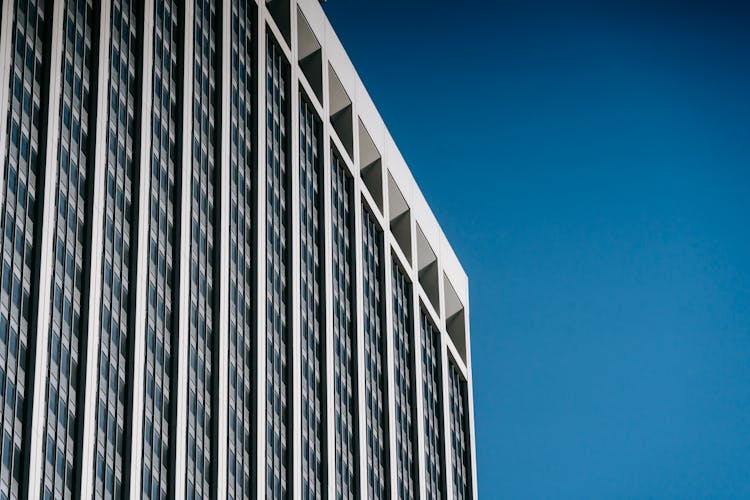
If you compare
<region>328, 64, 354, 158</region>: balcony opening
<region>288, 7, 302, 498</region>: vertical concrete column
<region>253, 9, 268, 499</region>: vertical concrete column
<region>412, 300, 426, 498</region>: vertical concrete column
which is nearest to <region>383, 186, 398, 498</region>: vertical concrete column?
<region>412, 300, 426, 498</region>: vertical concrete column

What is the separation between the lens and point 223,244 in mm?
116562

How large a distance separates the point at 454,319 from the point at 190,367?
5440cm

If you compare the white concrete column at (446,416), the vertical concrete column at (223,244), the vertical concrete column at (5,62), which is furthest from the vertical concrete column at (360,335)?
the vertical concrete column at (5,62)

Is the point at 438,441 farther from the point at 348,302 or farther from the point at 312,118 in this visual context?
the point at 312,118

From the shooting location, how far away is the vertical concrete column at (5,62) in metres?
96.2

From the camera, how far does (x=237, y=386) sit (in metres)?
115

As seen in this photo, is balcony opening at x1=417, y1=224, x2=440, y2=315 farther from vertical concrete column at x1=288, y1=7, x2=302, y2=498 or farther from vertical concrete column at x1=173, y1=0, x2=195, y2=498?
vertical concrete column at x1=173, y1=0, x2=195, y2=498

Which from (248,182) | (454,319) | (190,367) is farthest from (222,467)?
(454,319)

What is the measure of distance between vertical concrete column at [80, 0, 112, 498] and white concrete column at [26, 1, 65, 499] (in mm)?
3020

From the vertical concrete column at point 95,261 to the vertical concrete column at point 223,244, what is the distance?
1324cm

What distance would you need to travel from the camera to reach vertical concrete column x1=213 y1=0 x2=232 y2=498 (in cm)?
10925

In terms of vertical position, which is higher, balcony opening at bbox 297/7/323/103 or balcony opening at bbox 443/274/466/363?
balcony opening at bbox 297/7/323/103

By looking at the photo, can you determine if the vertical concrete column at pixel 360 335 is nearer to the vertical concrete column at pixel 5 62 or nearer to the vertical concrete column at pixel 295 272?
the vertical concrete column at pixel 295 272

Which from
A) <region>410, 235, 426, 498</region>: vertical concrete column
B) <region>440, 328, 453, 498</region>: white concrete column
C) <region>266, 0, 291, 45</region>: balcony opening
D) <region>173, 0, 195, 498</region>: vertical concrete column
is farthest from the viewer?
<region>440, 328, 453, 498</region>: white concrete column
